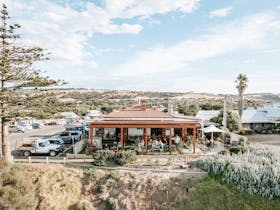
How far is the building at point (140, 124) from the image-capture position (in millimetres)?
20000

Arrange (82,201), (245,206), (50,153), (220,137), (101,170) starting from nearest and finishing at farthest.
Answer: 1. (245,206)
2. (82,201)
3. (101,170)
4. (50,153)
5. (220,137)

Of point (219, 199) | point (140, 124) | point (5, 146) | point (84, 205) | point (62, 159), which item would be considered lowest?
point (84, 205)

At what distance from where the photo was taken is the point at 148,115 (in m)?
22.9

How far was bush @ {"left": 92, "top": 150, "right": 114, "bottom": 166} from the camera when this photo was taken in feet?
57.1

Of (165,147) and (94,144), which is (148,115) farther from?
(94,144)

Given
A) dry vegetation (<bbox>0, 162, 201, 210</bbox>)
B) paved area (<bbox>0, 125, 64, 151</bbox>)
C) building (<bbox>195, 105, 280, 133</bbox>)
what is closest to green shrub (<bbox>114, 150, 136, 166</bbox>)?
dry vegetation (<bbox>0, 162, 201, 210</bbox>)

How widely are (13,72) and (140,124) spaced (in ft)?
36.3

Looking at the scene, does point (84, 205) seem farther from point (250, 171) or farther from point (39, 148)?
point (250, 171)

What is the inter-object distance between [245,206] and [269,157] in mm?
5302

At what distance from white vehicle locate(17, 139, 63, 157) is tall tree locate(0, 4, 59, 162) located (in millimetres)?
1859

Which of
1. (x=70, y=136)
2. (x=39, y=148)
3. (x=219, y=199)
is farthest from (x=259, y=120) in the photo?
(x=39, y=148)

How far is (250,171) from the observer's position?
14609mm

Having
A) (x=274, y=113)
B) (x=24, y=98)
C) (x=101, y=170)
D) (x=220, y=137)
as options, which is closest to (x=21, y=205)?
(x=101, y=170)

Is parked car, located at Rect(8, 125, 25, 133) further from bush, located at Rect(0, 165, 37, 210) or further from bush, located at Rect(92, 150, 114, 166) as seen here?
bush, located at Rect(92, 150, 114, 166)
